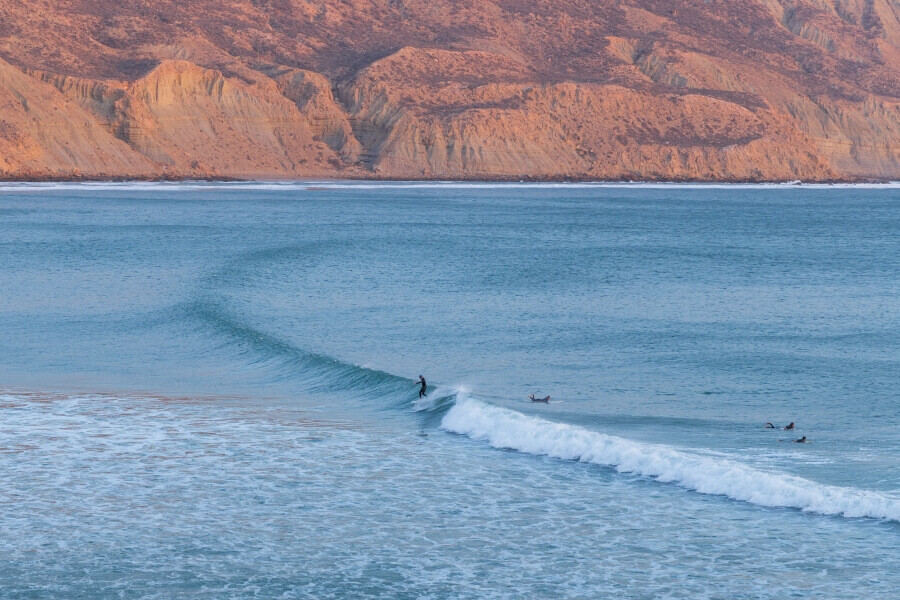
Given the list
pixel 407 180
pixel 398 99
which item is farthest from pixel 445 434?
pixel 398 99

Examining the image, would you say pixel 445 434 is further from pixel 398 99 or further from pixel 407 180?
pixel 398 99

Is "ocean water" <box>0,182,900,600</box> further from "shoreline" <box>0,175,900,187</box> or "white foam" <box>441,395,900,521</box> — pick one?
"shoreline" <box>0,175,900,187</box>

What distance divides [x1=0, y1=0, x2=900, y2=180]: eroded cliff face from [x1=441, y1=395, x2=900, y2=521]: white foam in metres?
107

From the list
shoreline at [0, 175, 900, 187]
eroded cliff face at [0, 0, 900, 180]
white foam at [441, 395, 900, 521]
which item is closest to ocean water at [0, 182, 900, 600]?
white foam at [441, 395, 900, 521]

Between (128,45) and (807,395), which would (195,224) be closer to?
(807,395)

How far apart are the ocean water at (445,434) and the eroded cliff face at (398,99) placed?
279 ft

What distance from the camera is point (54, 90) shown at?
12538 cm

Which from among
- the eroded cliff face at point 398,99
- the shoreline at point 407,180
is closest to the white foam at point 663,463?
the eroded cliff face at point 398,99

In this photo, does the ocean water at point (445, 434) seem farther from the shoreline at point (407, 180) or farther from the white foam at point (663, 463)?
the shoreline at point (407, 180)

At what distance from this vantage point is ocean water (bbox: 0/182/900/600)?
559 inches

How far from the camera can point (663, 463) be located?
18156 mm

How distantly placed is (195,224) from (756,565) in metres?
67.4

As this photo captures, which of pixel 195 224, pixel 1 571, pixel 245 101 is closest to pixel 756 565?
pixel 1 571

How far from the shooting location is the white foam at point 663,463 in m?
16.2
